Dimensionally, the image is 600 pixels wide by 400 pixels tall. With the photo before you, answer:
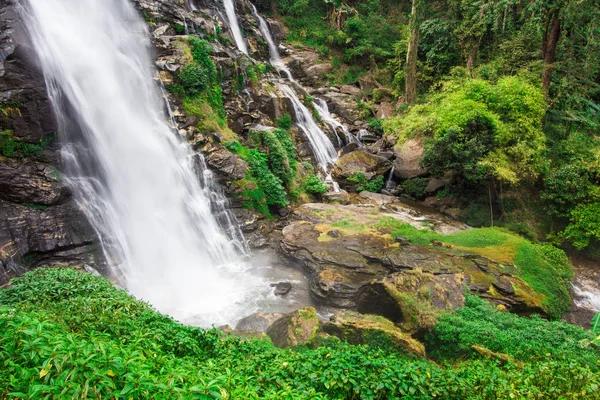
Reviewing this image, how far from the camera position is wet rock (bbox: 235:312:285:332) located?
8773mm

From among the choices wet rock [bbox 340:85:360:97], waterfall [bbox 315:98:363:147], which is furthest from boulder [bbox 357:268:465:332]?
wet rock [bbox 340:85:360:97]

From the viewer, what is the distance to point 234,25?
944 inches

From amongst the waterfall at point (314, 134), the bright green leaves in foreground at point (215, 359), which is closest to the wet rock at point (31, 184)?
the bright green leaves in foreground at point (215, 359)

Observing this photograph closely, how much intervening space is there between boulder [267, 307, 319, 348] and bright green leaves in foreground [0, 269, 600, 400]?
57 cm

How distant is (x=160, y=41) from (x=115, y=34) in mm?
1750

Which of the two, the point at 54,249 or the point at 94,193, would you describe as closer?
the point at 54,249

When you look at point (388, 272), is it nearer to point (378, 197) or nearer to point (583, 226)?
point (378, 197)

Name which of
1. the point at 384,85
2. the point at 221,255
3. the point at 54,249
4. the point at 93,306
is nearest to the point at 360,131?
the point at 384,85

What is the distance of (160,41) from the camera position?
1539cm

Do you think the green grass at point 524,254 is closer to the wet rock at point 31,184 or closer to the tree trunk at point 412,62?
the wet rock at point 31,184

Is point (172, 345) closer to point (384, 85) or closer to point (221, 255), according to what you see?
point (221, 255)

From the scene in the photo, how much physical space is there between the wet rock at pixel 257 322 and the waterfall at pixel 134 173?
0.89 metres

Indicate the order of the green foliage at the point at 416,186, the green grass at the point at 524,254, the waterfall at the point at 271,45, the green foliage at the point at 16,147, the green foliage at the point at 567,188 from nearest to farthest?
the green foliage at the point at 16,147 < the green grass at the point at 524,254 < the green foliage at the point at 567,188 < the green foliage at the point at 416,186 < the waterfall at the point at 271,45

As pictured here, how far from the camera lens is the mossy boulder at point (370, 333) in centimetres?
698
